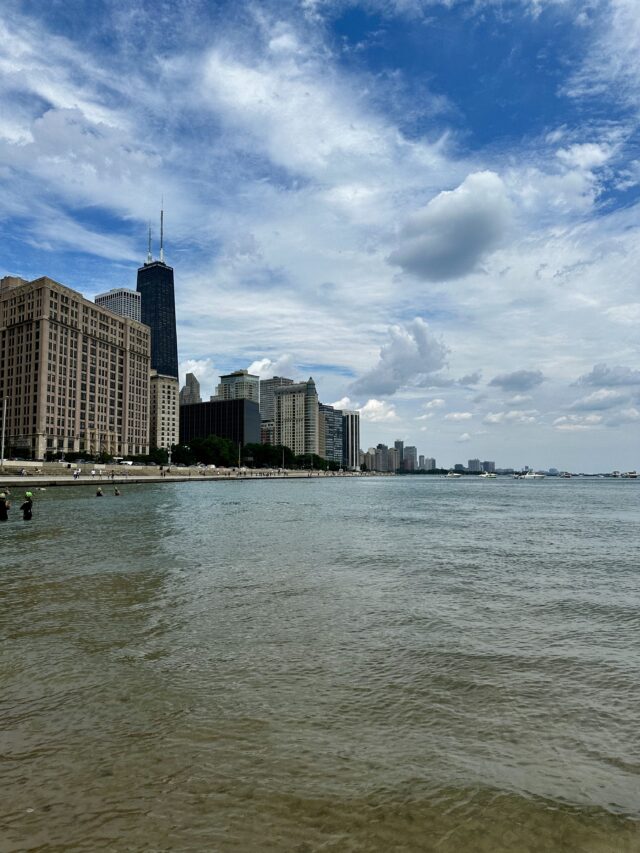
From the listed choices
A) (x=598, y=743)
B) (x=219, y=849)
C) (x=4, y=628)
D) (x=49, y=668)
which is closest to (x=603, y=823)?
(x=598, y=743)

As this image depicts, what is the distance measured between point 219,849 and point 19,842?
7.02ft

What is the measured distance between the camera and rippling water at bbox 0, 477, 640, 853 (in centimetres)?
643

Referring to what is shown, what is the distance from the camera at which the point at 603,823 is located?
21.5ft

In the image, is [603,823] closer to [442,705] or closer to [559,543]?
[442,705]

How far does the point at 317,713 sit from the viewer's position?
30.9 feet

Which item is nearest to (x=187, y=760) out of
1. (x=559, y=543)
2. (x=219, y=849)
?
(x=219, y=849)

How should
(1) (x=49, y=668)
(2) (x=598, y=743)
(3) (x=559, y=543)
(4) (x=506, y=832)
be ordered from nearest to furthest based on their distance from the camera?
(4) (x=506, y=832) < (2) (x=598, y=743) < (1) (x=49, y=668) < (3) (x=559, y=543)

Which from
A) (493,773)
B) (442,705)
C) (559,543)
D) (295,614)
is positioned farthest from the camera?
(559,543)

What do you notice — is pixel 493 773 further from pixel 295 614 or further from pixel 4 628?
pixel 4 628

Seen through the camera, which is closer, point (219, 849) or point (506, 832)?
point (219, 849)

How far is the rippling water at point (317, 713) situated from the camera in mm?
6434

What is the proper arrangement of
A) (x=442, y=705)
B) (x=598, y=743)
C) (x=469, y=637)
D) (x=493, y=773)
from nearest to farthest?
(x=493, y=773)
(x=598, y=743)
(x=442, y=705)
(x=469, y=637)

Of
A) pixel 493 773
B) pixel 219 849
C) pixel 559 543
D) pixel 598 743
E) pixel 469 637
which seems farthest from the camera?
pixel 559 543

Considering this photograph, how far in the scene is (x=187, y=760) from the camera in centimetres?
779
